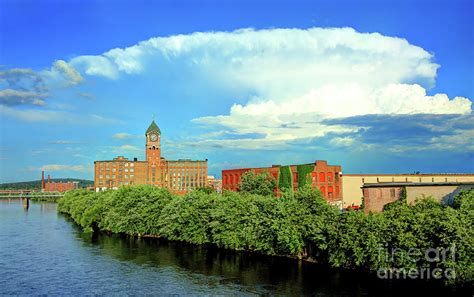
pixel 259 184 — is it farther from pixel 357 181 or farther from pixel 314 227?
pixel 314 227

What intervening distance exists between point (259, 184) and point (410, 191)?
1804 inches

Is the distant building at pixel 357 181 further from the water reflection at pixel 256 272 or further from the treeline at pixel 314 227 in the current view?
the water reflection at pixel 256 272

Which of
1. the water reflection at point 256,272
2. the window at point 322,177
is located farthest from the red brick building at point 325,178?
the water reflection at point 256,272

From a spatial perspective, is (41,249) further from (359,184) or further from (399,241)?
(359,184)

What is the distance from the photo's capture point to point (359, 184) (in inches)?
3748

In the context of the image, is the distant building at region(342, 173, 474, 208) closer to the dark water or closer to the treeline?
the treeline

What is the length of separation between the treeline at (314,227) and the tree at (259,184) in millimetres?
30723

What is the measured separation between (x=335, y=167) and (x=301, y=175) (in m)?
9.01

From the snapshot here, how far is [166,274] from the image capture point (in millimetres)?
47125

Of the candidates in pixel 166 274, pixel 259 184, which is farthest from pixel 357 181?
pixel 166 274

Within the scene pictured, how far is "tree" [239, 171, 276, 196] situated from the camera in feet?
343

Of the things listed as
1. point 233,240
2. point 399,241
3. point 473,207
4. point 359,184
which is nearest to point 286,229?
point 233,240

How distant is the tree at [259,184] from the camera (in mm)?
104500

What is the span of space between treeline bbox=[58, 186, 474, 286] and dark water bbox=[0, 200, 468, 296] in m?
1.95
